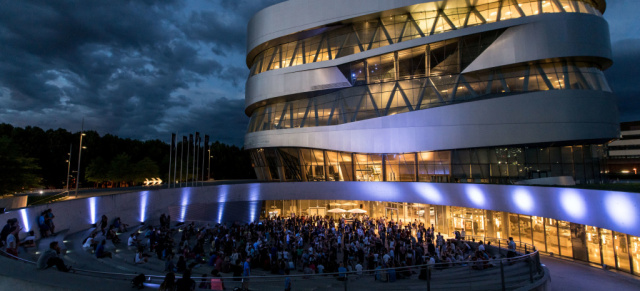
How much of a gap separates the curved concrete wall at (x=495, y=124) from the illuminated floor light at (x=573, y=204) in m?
8.53

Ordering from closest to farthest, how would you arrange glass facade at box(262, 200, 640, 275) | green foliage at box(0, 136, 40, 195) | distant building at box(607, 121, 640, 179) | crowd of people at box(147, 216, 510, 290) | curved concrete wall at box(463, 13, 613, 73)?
crowd of people at box(147, 216, 510, 290) < glass facade at box(262, 200, 640, 275) < green foliage at box(0, 136, 40, 195) < curved concrete wall at box(463, 13, 613, 73) < distant building at box(607, 121, 640, 179)

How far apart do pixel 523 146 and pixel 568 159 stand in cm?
375

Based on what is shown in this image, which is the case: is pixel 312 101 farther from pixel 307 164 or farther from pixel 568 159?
pixel 568 159

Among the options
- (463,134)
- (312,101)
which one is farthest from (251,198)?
(463,134)

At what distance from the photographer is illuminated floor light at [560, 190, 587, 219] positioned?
16.8 meters

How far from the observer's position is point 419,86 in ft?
99.3

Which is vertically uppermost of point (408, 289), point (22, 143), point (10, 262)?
point (22, 143)

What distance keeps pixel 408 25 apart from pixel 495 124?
42.0 feet

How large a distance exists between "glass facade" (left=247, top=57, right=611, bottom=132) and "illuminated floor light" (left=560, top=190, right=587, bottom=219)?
37.3 ft

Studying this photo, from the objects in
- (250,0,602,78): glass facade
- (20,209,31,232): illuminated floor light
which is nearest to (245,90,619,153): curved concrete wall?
(250,0,602,78): glass facade

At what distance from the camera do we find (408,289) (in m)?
9.20

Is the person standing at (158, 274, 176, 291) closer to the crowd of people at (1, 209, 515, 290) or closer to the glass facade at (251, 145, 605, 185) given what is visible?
the crowd of people at (1, 209, 515, 290)

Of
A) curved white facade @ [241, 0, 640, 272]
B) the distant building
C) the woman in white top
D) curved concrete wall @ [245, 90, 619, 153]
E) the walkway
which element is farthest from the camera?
the distant building

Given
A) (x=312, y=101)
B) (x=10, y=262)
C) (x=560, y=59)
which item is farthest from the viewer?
(x=312, y=101)
